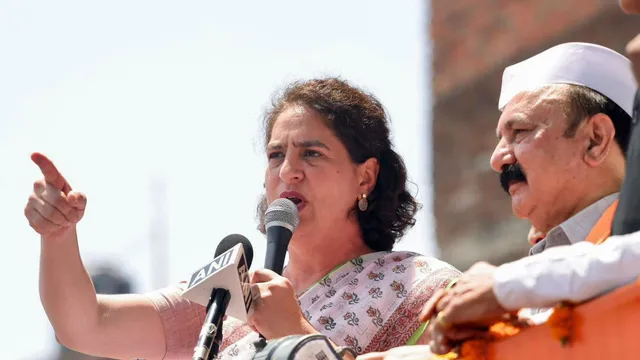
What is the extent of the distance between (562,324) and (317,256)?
196 cm

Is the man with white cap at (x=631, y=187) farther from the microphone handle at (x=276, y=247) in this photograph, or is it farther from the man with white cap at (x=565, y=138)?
the microphone handle at (x=276, y=247)

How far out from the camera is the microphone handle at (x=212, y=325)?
3883 millimetres

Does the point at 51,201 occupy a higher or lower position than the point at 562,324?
higher

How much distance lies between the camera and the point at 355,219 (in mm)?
5461

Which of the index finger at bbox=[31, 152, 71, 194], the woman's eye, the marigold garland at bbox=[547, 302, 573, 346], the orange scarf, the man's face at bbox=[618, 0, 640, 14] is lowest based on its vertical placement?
the marigold garland at bbox=[547, 302, 573, 346]

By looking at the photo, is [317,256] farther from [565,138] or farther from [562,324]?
[562,324]

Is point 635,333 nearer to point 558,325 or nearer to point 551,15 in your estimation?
point 558,325

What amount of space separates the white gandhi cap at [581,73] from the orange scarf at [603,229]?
758 mm

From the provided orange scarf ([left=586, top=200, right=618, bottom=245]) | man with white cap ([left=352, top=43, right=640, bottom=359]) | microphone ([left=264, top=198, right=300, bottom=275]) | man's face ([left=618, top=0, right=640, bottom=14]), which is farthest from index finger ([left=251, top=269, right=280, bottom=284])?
man's face ([left=618, top=0, right=640, bottom=14])

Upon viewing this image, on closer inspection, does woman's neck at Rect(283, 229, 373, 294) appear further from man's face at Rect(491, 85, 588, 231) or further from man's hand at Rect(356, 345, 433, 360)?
man's hand at Rect(356, 345, 433, 360)

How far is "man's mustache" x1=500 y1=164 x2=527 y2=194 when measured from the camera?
476 cm

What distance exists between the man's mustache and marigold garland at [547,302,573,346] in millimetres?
1307

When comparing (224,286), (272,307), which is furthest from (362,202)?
(224,286)

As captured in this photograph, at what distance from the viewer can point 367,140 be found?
5.53 metres
